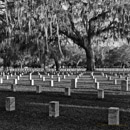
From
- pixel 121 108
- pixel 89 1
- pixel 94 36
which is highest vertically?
pixel 89 1

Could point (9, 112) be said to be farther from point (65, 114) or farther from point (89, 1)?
point (89, 1)

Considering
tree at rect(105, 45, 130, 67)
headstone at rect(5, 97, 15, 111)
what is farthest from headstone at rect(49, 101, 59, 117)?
tree at rect(105, 45, 130, 67)

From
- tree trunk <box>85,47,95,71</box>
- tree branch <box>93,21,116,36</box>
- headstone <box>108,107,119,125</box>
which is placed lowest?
headstone <box>108,107,119,125</box>

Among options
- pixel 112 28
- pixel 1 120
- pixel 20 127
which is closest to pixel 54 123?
pixel 20 127

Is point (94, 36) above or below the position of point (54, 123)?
above

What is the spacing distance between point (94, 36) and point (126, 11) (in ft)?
25.8

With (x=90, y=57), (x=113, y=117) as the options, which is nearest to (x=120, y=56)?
(x=90, y=57)

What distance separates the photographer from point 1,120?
303 inches

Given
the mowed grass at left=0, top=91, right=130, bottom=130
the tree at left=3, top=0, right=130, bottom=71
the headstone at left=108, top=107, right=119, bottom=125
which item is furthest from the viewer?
the tree at left=3, top=0, right=130, bottom=71

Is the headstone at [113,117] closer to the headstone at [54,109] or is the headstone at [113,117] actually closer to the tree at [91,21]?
the headstone at [54,109]

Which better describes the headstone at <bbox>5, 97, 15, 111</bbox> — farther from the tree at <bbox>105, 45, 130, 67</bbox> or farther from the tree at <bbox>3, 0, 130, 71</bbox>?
the tree at <bbox>105, 45, 130, 67</bbox>

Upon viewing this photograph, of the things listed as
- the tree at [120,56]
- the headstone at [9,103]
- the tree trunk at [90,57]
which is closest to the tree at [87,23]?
the tree trunk at [90,57]

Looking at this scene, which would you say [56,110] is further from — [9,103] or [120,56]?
[120,56]

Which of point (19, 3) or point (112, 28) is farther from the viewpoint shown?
point (112, 28)
